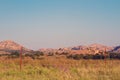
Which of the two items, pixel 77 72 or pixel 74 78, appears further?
pixel 77 72

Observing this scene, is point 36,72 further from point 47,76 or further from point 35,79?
point 35,79

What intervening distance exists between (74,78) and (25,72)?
15.9 feet

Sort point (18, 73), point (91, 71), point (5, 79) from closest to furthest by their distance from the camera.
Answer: point (5, 79) → point (18, 73) → point (91, 71)

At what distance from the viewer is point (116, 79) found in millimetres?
21312

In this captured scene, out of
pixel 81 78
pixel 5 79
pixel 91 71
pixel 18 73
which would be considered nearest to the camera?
pixel 5 79

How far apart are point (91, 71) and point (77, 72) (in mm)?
1358

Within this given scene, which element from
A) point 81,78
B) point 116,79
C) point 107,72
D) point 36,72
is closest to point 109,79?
point 116,79

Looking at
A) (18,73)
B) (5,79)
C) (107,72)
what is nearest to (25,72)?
(18,73)

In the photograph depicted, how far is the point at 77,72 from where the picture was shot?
25.5 metres

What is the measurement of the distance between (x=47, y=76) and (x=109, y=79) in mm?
4248

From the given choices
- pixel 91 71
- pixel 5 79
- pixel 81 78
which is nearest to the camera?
pixel 5 79

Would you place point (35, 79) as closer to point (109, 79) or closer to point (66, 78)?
point (66, 78)

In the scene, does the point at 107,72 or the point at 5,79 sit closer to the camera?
the point at 5,79

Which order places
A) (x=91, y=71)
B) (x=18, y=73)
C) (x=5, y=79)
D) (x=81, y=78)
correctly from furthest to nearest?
(x=91, y=71), (x=18, y=73), (x=81, y=78), (x=5, y=79)
